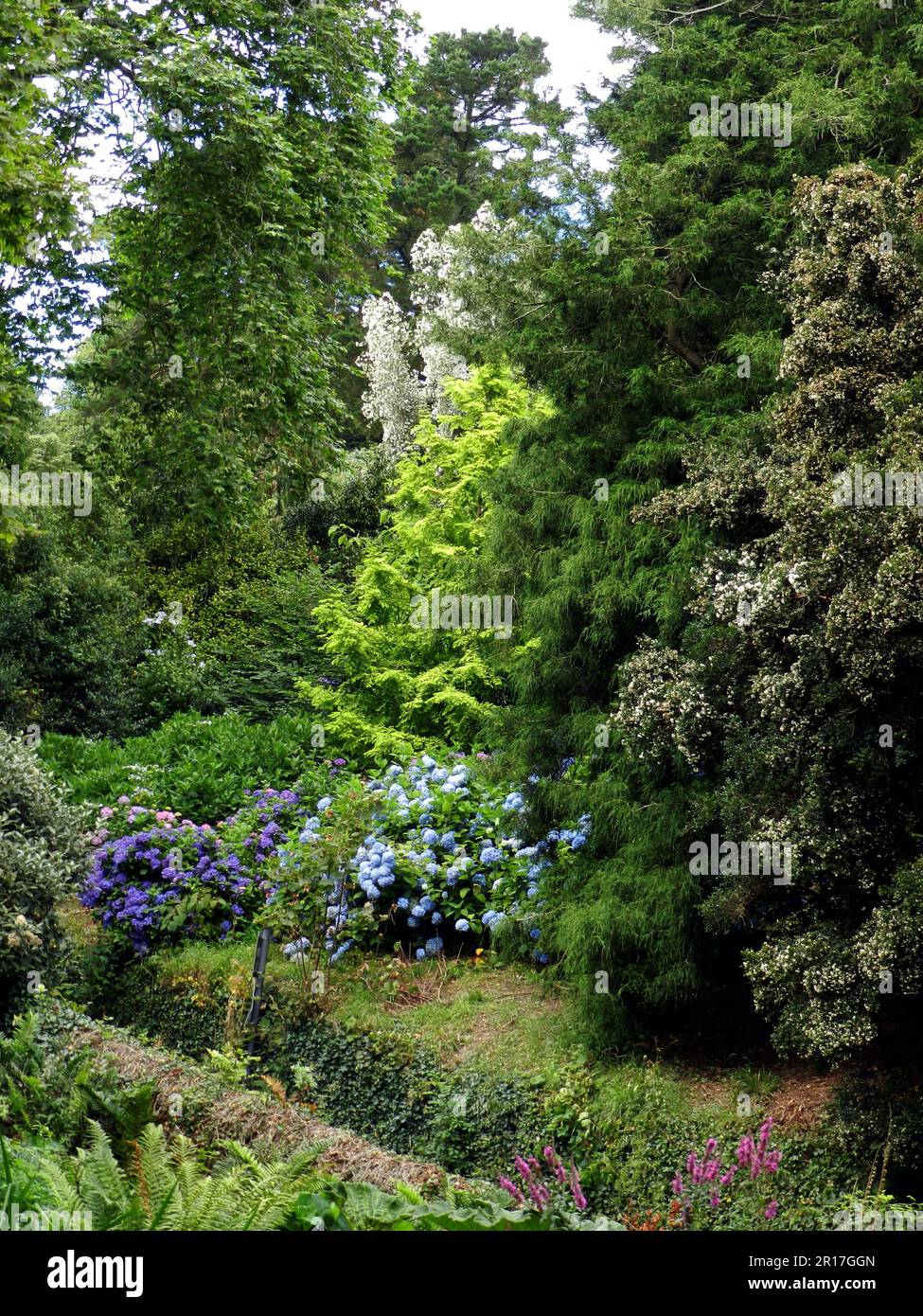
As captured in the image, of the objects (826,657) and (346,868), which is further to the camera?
(346,868)

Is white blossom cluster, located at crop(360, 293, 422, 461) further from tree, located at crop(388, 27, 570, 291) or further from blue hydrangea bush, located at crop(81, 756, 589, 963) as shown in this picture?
blue hydrangea bush, located at crop(81, 756, 589, 963)

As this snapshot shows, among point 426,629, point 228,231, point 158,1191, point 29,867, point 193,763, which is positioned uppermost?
point 228,231

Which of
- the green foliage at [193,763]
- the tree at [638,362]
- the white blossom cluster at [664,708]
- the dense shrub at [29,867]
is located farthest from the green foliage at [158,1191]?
the green foliage at [193,763]

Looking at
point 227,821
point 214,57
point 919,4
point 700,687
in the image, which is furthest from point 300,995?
point 214,57

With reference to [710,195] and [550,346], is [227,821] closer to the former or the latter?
[550,346]

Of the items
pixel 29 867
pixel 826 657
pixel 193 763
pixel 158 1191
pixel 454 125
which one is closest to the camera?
pixel 158 1191

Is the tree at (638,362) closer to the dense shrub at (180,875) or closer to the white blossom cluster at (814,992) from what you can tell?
the white blossom cluster at (814,992)

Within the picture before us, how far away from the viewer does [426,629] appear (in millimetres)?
13320

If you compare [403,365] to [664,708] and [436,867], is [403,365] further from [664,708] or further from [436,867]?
[664,708]

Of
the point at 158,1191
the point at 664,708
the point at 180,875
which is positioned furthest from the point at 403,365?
the point at 158,1191

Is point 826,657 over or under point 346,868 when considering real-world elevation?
over

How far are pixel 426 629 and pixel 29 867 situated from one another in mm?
6701

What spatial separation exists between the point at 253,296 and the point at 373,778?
5.57 metres

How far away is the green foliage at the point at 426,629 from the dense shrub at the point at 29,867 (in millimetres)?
4863
